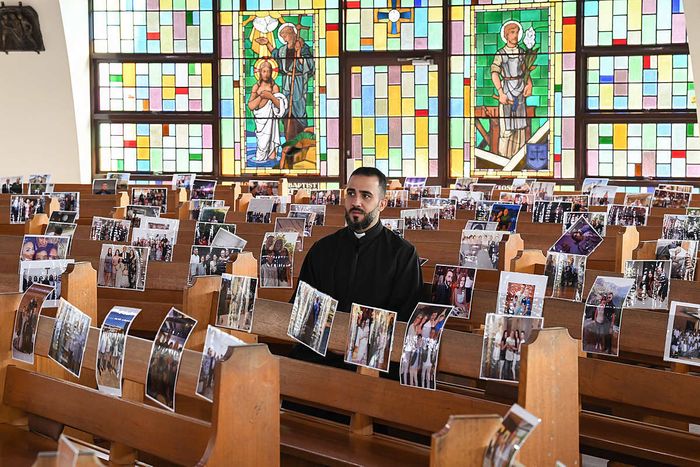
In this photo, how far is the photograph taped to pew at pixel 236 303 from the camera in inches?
172

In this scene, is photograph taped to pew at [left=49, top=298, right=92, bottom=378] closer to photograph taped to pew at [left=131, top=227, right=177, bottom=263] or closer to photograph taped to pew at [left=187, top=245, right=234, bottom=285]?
photograph taped to pew at [left=187, top=245, right=234, bottom=285]

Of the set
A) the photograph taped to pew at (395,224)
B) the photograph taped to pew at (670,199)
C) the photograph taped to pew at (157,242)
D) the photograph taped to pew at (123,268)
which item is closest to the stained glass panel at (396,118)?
the photograph taped to pew at (670,199)

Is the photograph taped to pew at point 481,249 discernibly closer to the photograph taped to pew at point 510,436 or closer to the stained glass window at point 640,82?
the photograph taped to pew at point 510,436

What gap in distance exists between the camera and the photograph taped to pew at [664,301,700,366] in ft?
11.5

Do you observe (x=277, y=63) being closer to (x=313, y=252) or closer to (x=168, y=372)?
(x=313, y=252)

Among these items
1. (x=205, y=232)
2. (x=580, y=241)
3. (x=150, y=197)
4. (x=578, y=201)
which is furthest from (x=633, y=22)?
(x=580, y=241)

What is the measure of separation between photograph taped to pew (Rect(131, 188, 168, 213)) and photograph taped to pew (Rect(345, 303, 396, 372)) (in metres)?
→ 6.47

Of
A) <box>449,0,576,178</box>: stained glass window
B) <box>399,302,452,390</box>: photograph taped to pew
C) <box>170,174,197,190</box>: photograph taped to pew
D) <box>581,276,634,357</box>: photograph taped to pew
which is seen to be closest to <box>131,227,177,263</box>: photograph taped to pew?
<box>399,302,452,390</box>: photograph taped to pew

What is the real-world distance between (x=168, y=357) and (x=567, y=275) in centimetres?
230

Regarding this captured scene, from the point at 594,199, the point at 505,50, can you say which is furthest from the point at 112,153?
the point at 594,199

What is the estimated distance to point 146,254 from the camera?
5.48 metres

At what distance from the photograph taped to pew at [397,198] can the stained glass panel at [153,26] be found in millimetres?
5752

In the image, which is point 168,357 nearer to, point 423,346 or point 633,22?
point 423,346

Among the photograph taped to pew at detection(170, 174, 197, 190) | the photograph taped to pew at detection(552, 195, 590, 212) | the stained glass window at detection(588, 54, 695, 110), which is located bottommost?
the photograph taped to pew at detection(552, 195, 590, 212)
